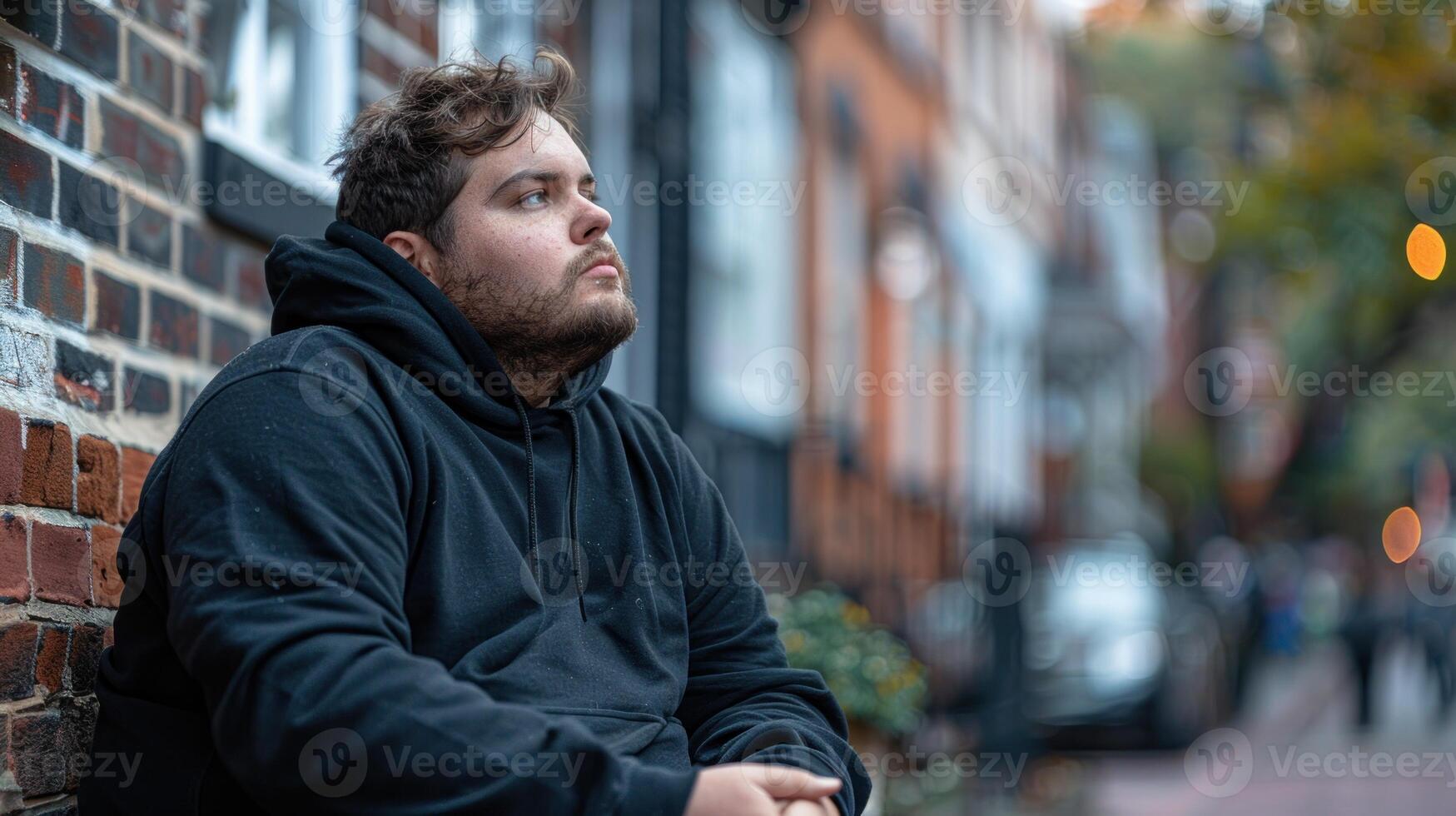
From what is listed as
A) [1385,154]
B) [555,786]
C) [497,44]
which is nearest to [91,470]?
[555,786]

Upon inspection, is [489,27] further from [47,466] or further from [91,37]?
[47,466]

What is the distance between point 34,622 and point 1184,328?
4150 centimetres

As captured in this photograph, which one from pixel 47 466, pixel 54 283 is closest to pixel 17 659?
pixel 47 466

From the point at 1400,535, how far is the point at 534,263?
3807 cm

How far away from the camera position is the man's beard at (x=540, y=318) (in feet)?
8.54

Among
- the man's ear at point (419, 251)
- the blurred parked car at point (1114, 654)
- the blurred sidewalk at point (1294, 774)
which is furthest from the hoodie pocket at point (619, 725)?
the blurred parked car at point (1114, 654)

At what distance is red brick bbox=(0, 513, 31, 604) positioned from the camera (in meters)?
2.46

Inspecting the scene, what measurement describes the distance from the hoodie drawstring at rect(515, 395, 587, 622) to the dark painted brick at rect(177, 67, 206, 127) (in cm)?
134

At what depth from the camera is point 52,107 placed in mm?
2766

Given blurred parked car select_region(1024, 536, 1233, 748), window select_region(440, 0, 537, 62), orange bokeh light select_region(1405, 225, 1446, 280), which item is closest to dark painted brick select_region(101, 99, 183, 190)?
window select_region(440, 0, 537, 62)

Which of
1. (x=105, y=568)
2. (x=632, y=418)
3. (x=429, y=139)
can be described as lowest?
(x=105, y=568)

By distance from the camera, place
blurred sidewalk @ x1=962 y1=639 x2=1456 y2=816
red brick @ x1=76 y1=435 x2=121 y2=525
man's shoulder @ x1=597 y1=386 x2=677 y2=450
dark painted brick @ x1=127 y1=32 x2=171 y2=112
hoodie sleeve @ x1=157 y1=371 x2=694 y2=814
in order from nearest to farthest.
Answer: hoodie sleeve @ x1=157 y1=371 x2=694 y2=814 < red brick @ x1=76 y1=435 x2=121 y2=525 < man's shoulder @ x1=597 y1=386 x2=677 y2=450 < dark painted brick @ x1=127 y1=32 x2=171 y2=112 < blurred sidewalk @ x1=962 y1=639 x2=1456 y2=816

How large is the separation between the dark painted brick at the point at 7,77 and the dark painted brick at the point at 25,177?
47mm

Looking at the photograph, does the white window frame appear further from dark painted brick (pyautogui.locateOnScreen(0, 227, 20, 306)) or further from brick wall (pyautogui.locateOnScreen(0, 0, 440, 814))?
dark painted brick (pyautogui.locateOnScreen(0, 227, 20, 306))
